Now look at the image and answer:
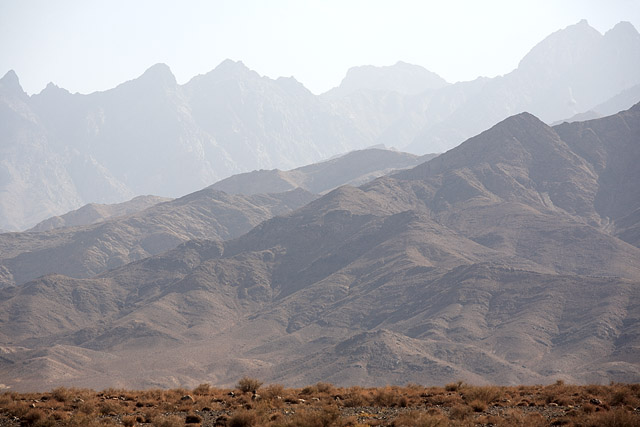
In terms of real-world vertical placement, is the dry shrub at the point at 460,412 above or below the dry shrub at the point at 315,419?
below

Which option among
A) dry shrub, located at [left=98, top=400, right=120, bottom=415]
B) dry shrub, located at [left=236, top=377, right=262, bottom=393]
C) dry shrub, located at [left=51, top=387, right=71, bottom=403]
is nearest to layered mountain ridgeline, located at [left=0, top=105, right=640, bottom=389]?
dry shrub, located at [left=236, top=377, right=262, bottom=393]

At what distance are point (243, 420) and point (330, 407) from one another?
3027mm

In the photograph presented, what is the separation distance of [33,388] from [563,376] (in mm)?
92694

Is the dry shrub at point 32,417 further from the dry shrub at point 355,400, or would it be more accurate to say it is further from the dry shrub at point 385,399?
the dry shrub at point 385,399

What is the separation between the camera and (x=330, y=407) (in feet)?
74.6

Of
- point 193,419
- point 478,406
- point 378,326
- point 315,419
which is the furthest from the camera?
point 378,326

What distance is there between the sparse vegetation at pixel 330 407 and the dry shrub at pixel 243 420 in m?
0.03

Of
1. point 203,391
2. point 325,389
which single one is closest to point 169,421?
point 203,391

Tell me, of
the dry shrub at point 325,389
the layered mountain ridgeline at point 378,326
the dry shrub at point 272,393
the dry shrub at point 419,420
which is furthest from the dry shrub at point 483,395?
the layered mountain ridgeline at point 378,326

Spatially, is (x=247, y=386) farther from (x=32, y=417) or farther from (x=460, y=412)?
(x=460, y=412)

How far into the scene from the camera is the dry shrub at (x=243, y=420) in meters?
21.6

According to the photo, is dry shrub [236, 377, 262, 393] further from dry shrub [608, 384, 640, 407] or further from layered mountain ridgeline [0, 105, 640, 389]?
layered mountain ridgeline [0, 105, 640, 389]

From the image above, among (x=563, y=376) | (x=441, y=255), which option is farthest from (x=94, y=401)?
(x=441, y=255)

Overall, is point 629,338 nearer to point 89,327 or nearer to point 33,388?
point 33,388
